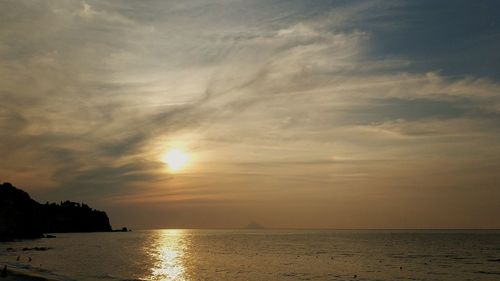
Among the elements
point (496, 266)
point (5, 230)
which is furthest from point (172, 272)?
point (5, 230)

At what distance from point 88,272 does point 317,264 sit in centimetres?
4627

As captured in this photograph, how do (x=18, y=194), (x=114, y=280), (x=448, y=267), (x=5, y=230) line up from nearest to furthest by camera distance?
(x=114, y=280) → (x=448, y=267) → (x=5, y=230) → (x=18, y=194)

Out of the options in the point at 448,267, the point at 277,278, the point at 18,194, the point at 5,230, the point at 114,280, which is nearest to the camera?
the point at 114,280

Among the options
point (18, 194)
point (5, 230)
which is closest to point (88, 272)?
point (5, 230)

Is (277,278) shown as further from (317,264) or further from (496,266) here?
(496,266)

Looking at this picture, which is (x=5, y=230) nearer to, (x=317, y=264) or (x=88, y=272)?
(x=88, y=272)

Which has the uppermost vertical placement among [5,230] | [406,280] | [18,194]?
[18,194]

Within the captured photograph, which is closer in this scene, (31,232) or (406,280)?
(406,280)

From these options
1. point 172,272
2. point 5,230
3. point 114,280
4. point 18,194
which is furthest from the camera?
point 18,194

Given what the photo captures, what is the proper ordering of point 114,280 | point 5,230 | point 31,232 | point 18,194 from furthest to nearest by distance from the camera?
point 31,232, point 18,194, point 5,230, point 114,280

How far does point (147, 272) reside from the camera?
76.2 metres

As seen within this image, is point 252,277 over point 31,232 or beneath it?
beneath

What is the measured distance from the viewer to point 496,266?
95375mm

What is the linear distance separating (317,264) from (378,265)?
522 inches
